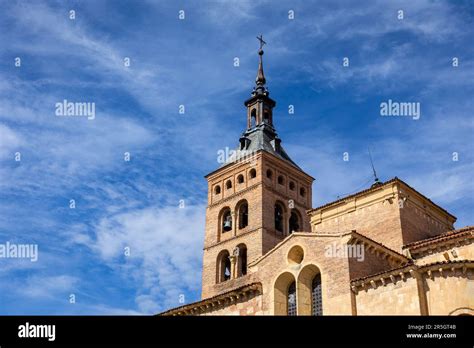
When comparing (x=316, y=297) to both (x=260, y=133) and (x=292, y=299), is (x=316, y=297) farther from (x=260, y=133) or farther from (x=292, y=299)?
(x=260, y=133)

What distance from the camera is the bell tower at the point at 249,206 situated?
43469 millimetres

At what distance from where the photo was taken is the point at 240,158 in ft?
156

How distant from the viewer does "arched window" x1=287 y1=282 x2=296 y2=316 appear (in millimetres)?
27250

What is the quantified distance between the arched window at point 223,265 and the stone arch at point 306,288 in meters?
18.0

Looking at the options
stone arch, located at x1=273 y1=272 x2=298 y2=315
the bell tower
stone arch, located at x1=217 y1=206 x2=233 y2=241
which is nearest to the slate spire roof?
the bell tower

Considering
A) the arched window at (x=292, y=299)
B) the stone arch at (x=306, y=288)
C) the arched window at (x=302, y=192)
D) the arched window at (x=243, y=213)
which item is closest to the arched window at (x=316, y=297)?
the stone arch at (x=306, y=288)

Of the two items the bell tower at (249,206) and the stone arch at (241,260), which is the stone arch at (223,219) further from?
the stone arch at (241,260)

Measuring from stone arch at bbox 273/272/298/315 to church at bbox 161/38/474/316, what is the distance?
0.05 metres

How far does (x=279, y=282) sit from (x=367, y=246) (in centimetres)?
442

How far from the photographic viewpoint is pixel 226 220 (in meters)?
46.9

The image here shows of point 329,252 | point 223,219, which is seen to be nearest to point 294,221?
point 223,219

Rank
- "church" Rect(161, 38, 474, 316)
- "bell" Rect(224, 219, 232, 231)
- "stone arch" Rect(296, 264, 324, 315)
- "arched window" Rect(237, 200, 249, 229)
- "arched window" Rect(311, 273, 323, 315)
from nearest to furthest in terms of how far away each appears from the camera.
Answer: "church" Rect(161, 38, 474, 316)
"arched window" Rect(311, 273, 323, 315)
"stone arch" Rect(296, 264, 324, 315)
"arched window" Rect(237, 200, 249, 229)
"bell" Rect(224, 219, 232, 231)

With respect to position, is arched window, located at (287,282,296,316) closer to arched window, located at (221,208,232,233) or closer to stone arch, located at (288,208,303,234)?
arched window, located at (221,208,232,233)
